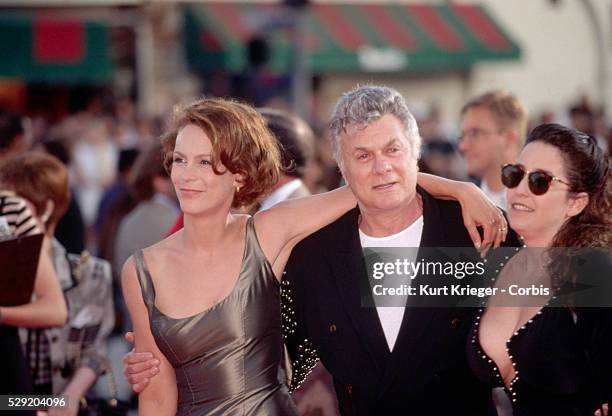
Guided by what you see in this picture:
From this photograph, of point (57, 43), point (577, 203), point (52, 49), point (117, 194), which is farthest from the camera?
point (57, 43)

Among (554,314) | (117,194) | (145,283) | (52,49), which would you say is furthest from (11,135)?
(52,49)

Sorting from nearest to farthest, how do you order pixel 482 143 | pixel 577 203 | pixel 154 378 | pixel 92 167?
1. pixel 577 203
2. pixel 154 378
3. pixel 482 143
4. pixel 92 167

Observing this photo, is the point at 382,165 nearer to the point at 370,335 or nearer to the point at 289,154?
the point at 370,335

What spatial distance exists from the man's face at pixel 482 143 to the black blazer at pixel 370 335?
2.53 meters

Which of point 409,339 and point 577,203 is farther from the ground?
point 577,203

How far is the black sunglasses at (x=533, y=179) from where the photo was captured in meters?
3.75

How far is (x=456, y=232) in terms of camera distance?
401 centimetres

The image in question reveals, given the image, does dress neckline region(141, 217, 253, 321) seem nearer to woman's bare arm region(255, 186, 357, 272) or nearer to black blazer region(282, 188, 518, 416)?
woman's bare arm region(255, 186, 357, 272)

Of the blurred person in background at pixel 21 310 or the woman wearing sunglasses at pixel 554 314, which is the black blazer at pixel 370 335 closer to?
the woman wearing sunglasses at pixel 554 314

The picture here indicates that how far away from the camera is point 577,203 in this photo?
12.3ft

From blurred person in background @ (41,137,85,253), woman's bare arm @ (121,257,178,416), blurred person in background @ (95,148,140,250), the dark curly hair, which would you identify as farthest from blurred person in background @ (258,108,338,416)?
blurred person in background @ (95,148,140,250)

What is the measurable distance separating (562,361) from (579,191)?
2.02ft

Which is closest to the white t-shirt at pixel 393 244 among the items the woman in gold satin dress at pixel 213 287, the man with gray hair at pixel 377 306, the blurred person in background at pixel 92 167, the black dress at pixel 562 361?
the man with gray hair at pixel 377 306

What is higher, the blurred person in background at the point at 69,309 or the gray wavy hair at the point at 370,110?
the gray wavy hair at the point at 370,110
